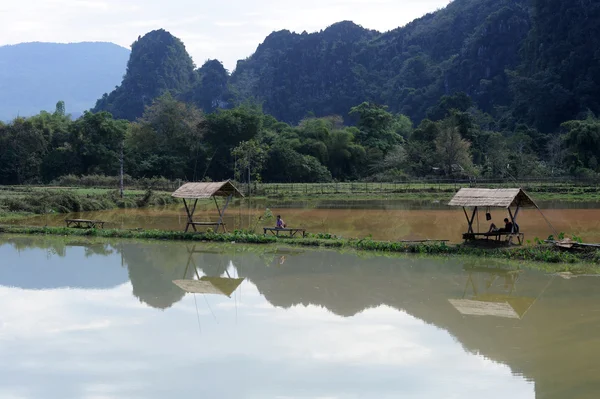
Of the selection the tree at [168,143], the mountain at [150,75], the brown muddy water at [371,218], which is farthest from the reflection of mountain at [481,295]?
the mountain at [150,75]

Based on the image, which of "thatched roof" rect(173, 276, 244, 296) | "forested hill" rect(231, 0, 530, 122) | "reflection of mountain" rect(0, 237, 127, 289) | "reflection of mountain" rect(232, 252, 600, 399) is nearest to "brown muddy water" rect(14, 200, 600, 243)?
"reflection of mountain" rect(0, 237, 127, 289)

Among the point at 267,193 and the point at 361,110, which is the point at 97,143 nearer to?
the point at 267,193

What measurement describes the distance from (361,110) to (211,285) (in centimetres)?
5553

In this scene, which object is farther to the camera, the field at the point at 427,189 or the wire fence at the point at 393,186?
the wire fence at the point at 393,186

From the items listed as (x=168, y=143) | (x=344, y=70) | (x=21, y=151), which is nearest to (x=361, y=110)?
(x=168, y=143)

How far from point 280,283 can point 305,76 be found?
123783mm

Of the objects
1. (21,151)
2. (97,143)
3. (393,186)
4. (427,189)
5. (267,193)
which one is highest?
(97,143)

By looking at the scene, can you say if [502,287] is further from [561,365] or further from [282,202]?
[282,202]

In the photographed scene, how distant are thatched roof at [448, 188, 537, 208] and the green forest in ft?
79.7

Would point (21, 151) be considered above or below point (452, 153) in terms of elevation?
above

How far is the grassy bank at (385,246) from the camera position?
1488cm

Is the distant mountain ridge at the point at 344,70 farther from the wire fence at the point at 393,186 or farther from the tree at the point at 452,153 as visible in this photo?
the wire fence at the point at 393,186

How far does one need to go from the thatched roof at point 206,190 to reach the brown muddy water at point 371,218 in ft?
9.13

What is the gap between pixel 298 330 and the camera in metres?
9.73
